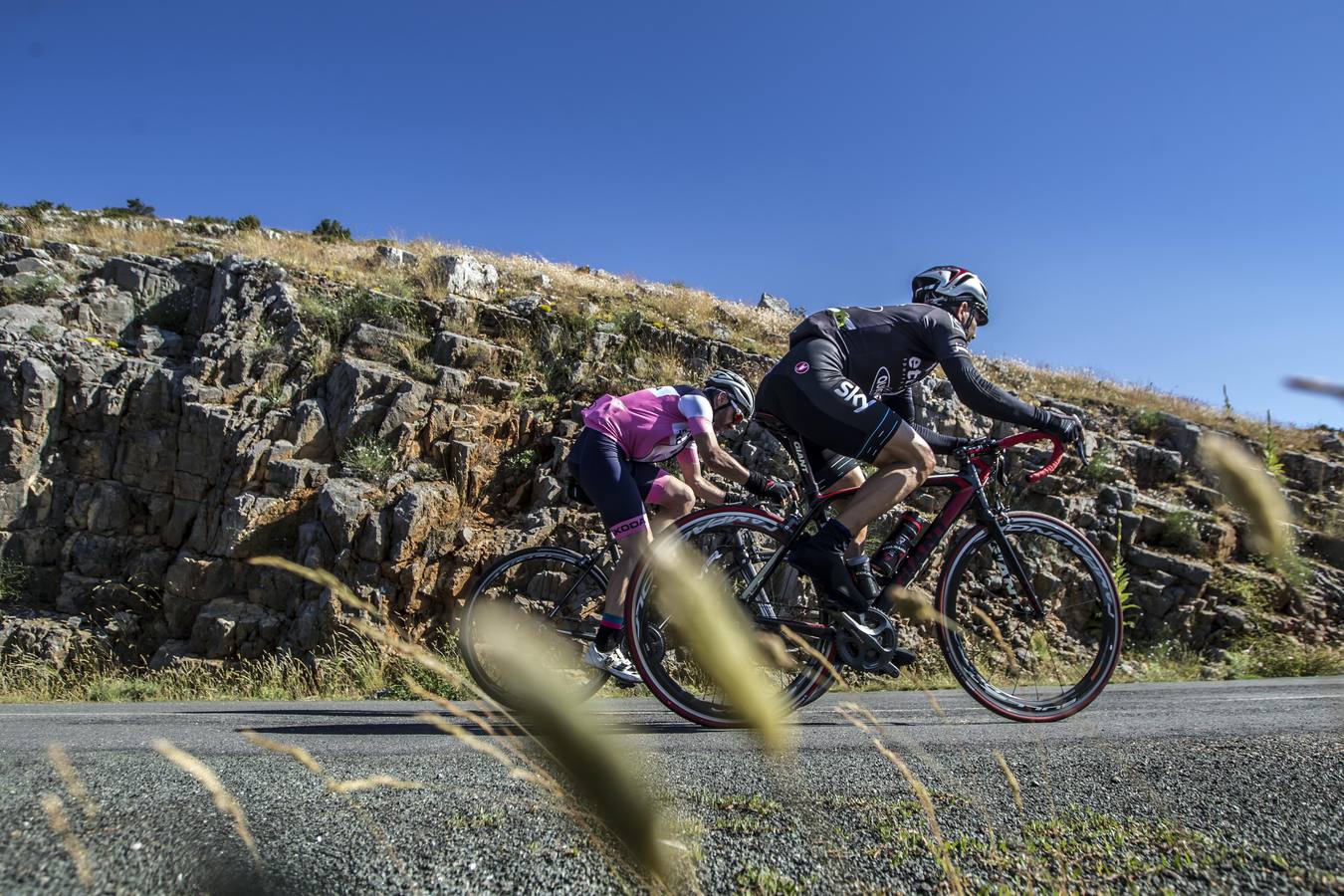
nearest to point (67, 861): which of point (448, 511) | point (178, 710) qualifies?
point (178, 710)

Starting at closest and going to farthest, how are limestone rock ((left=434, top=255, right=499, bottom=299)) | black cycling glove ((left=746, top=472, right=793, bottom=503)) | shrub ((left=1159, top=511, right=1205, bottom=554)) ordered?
black cycling glove ((left=746, top=472, right=793, bottom=503)) → shrub ((left=1159, top=511, right=1205, bottom=554)) → limestone rock ((left=434, top=255, right=499, bottom=299))

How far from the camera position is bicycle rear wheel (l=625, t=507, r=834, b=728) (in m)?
3.77

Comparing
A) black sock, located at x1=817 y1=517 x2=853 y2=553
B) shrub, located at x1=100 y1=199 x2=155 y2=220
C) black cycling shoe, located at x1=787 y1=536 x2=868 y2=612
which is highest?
shrub, located at x1=100 y1=199 x2=155 y2=220

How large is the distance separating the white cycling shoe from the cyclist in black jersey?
1.32m

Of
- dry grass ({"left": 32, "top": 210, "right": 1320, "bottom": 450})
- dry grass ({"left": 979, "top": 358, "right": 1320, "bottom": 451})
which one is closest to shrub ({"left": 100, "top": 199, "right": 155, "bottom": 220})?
dry grass ({"left": 32, "top": 210, "right": 1320, "bottom": 450})

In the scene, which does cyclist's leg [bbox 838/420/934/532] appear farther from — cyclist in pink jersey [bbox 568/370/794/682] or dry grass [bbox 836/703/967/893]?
dry grass [bbox 836/703/967/893]

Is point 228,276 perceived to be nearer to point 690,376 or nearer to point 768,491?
point 690,376

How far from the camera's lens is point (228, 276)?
40.5ft

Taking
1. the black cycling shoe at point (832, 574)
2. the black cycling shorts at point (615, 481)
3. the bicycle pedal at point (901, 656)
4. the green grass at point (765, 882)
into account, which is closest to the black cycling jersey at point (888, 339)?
the black cycling shoe at point (832, 574)

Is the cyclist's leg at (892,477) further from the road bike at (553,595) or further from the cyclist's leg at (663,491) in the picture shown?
the road bike at (553,595)

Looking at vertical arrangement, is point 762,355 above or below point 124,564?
above

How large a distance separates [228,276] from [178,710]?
371 inches

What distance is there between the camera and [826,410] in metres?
4.02

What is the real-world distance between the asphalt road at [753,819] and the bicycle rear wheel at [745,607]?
86 centimetres
